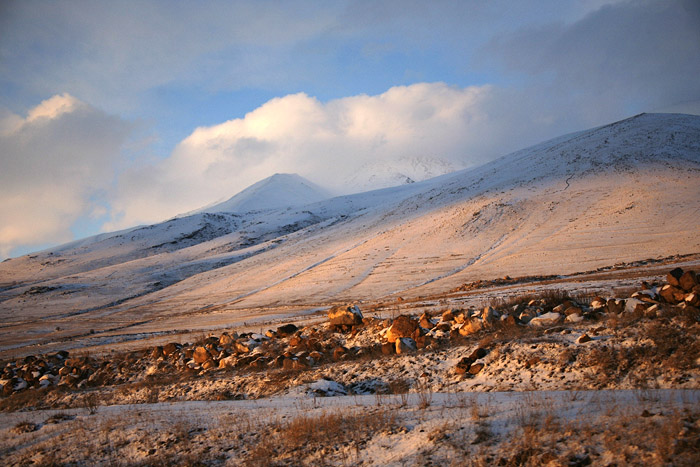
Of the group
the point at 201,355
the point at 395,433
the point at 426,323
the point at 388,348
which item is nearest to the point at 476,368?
the point at 388,348

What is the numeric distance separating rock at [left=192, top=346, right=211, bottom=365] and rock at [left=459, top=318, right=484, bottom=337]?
8.61 metres

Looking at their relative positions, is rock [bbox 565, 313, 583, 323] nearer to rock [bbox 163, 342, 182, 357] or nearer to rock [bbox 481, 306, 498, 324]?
rock [bbox 481, 306, 498, 324]

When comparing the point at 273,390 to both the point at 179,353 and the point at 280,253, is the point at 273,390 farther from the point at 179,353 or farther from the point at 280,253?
the point at 280,253

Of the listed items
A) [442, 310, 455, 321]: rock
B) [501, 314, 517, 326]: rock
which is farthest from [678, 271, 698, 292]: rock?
[442, 310, 455, 321]: rock

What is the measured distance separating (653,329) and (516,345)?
2536 millimetres

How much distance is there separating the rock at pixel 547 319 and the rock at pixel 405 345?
3093 mm

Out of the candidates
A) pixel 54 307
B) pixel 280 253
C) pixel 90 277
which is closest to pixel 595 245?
pixel 280 253

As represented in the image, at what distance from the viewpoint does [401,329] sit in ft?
39.4

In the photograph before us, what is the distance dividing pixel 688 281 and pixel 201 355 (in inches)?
559

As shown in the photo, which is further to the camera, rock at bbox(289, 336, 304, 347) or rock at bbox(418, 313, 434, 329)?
rock at bbox(289, 336, 304, 347)

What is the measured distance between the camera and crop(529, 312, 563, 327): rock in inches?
410

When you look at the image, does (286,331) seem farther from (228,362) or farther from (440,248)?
(440,248)

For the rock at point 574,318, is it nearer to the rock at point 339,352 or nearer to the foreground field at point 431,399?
the foreground field at point 431,399

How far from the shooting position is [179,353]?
1582 centimetres
